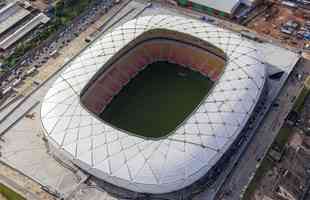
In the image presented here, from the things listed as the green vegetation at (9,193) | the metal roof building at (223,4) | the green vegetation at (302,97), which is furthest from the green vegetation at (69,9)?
the green vegetation at (302,97)

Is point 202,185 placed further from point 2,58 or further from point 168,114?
point 2,58

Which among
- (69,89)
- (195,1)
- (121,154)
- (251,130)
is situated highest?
(195,1)

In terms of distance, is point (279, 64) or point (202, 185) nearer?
point (202, 185)

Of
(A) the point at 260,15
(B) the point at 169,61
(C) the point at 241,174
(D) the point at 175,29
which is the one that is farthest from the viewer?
(A) the point at 260,15

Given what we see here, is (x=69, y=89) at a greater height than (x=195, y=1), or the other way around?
(x=195, y=1)

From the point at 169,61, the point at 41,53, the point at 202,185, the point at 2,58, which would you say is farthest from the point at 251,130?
the point at 2,58

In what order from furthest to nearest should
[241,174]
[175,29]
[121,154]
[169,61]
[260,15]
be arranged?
[260,15] → [169,61] → [175,29] → [241,174] → [121,154]

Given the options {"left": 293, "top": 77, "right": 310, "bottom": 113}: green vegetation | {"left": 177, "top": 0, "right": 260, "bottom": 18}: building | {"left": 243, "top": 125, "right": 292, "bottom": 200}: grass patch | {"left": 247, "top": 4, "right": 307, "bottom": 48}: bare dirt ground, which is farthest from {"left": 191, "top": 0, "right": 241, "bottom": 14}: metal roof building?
{"left": 243, "top": 125, "right": 292, "bottom": 200}: grass patch
